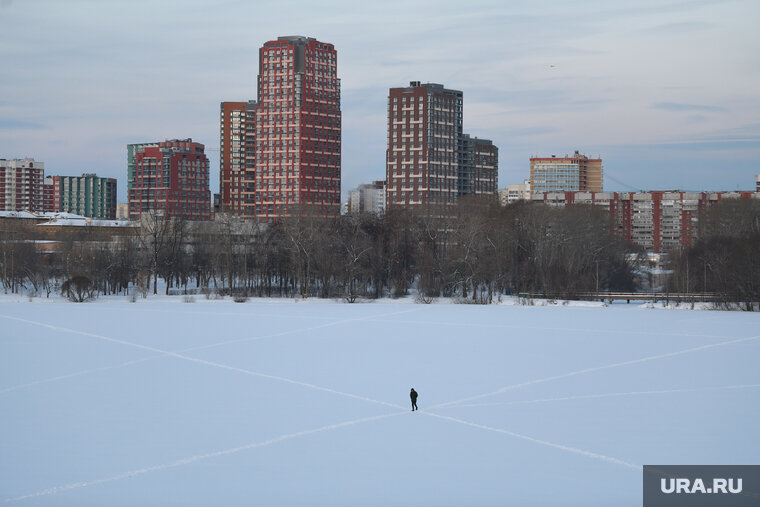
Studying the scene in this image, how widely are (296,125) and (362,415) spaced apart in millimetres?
147487

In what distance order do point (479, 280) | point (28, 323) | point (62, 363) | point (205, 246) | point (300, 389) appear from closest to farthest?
point (300, 389) → point (62, 363) → point (28, 323) → point (479, 280) → point (205, 246)

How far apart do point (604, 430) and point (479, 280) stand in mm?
59436

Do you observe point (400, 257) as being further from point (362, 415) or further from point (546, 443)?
point (546, 443)

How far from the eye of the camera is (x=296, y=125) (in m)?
167

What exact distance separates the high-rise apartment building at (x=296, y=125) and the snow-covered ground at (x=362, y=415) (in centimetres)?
12531

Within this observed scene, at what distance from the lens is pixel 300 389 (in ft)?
89.1

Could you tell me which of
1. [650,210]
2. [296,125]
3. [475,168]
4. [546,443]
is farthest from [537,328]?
[650,210]

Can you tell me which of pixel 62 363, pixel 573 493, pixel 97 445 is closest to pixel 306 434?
pixel 97 445

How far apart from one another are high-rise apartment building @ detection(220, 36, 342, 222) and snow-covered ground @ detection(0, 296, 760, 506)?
125310 millimetres

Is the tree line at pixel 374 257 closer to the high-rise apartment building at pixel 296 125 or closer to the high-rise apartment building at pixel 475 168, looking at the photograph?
the high-rise apartment building at pixel 296 125

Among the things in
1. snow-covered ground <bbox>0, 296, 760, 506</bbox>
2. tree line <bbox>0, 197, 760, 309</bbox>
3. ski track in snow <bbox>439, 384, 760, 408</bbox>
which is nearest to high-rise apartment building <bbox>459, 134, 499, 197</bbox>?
tree line <bbox>0, 197, 760, 309</bbox>

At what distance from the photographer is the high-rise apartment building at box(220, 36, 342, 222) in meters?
166

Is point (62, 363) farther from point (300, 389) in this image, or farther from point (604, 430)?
point (604, 430)

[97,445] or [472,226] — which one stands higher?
[472,226]
